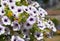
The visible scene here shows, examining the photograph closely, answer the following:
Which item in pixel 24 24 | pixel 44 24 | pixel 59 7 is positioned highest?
pixel 59 7

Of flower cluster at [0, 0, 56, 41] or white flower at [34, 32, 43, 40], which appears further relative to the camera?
white flower at [34, 32, 43, 40]

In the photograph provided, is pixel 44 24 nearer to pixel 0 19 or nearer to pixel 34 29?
pixel 34 29

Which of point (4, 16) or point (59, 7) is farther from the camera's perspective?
point (59, 7)

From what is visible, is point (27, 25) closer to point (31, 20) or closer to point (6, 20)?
point (31, 20)

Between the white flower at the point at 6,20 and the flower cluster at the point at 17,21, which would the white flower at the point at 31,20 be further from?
the white flower at the point at 6,20

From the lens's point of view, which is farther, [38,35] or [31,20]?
[38,35]

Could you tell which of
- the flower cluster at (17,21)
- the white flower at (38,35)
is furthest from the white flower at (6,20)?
the white flower at (38,35)

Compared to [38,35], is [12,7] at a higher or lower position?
higher

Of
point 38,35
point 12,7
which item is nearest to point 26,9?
point 12,7

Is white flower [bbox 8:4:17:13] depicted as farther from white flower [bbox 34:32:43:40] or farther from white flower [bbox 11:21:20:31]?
white flower [bbox 34:32:43:40]

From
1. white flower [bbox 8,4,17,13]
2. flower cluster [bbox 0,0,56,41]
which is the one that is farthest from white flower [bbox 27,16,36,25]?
white flower [bbox 8,4,17,13]

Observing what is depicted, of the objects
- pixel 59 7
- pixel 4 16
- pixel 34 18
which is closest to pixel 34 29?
pixel 34 18
